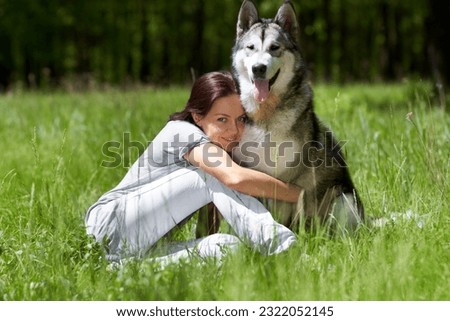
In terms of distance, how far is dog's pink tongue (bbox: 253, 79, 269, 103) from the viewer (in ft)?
13.6

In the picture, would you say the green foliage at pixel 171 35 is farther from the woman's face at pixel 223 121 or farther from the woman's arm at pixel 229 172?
the woman's arm at pixel 229 172

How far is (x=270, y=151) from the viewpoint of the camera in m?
4.26

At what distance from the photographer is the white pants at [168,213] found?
3.69 meters

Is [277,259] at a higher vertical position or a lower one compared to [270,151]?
lower

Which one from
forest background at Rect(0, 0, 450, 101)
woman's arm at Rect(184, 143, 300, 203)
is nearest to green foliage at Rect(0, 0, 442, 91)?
forest background at Rect(0, 0, 450, 101)

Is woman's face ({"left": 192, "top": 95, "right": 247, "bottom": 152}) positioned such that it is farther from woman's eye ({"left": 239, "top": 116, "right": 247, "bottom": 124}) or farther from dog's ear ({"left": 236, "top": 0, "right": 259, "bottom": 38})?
dog's ear ({"left": 236, "top": 0, "right": 259, "bottom": 38})

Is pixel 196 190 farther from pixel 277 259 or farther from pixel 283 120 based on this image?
pixel 283 120

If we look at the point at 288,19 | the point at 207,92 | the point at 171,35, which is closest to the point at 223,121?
the point at 207,92

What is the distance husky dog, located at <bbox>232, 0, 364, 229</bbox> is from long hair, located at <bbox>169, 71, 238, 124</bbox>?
0.19m

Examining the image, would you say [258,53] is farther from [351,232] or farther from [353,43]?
[353,43]

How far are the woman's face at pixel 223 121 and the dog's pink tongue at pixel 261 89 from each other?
0.44ft

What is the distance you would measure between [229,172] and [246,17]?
118 cm
